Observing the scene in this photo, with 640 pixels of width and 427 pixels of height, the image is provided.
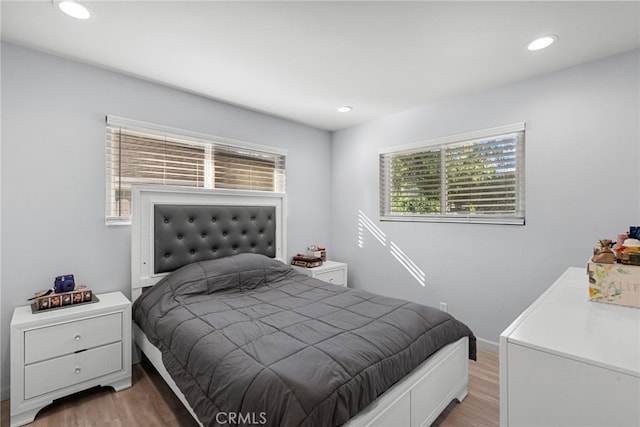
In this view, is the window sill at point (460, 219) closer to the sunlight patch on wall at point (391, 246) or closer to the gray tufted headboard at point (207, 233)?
the sunlight patch on wall at point (391, 246)

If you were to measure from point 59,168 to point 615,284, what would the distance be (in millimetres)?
3154

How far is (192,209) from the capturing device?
8.57ft

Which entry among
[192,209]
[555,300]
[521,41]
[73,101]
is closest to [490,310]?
[555,300]

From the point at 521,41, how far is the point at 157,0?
2122mm

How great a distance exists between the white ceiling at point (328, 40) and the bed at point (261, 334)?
3.29ft

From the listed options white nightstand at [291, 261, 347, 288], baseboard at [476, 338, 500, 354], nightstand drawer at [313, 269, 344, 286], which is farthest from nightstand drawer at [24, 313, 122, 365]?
baseboard at [476, 338, 500, 354]

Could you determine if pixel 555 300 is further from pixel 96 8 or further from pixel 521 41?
pixel 96 8

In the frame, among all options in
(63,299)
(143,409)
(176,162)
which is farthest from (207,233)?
(143,409)

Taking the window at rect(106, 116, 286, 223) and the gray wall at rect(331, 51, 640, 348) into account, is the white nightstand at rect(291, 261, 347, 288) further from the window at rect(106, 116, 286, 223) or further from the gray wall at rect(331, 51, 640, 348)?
the window at rect(106, 116, 286, 223)

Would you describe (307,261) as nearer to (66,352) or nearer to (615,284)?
(66,352)

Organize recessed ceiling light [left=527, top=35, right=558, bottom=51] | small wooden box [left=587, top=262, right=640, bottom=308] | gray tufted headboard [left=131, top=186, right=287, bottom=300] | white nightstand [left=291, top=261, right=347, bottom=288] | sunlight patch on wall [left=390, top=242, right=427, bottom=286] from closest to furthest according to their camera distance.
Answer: small wooden box [left=587, top=262, right=640, bottom=308]
recessed ceiling light [left=527, top=35, right=558, bottom=51]
gray tufted headboard [left=131, top=186, right=287, bottom=300]
sunlight patch on wall [left=390, top=242, right=427, bottom=286]
white nightstand [left=291, top=261, right=347, bottom=288]

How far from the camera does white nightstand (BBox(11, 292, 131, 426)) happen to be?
1715 millimetres

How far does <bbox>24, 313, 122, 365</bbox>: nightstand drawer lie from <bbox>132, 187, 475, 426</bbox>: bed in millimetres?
195

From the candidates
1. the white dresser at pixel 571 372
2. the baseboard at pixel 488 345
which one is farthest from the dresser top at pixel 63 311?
the baseboard at pixel 488 345
